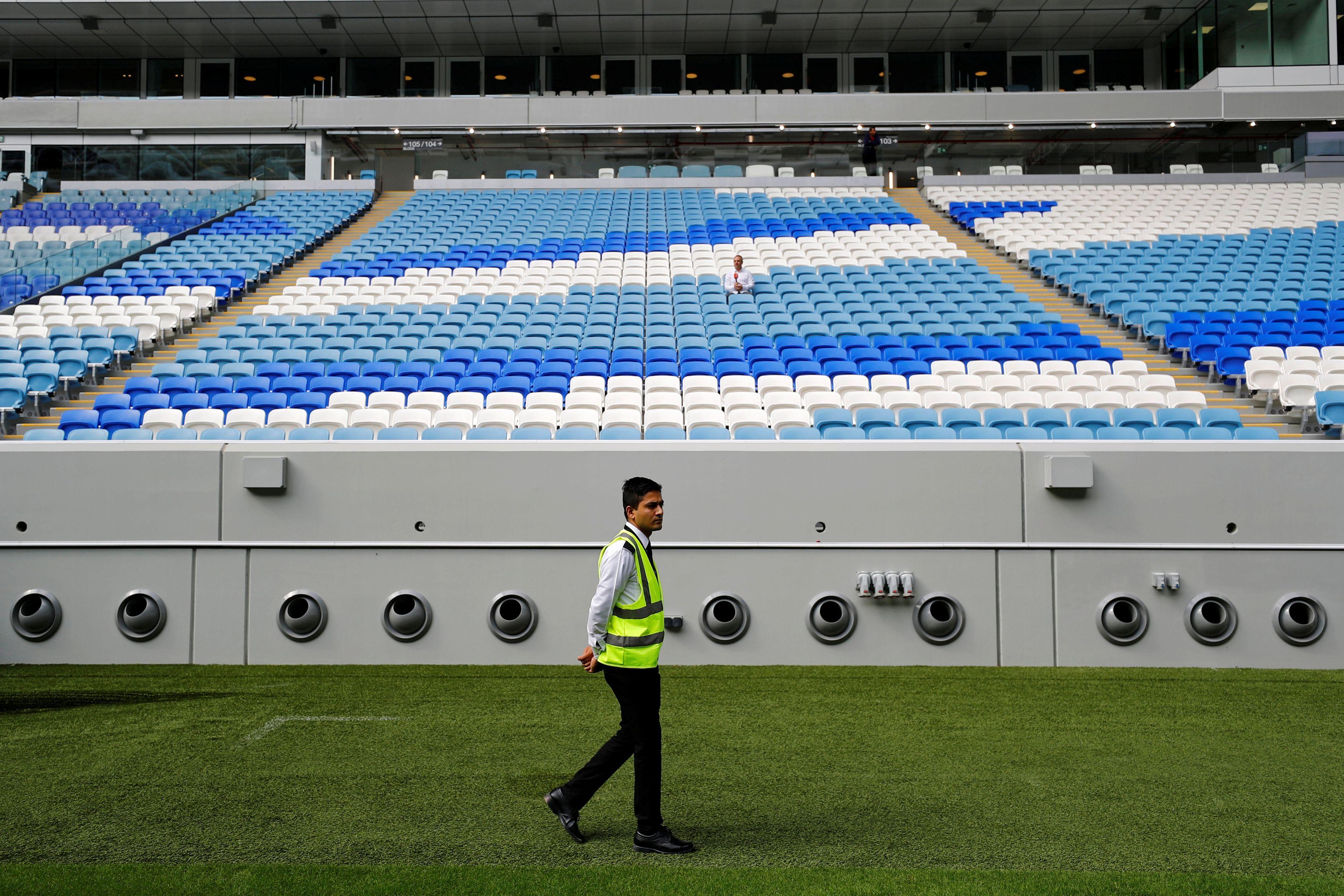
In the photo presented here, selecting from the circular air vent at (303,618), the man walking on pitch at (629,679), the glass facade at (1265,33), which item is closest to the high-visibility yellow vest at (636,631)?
the man walking on pitch at (629,679)

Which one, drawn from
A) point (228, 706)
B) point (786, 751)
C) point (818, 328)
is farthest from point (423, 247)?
point (786, 751)

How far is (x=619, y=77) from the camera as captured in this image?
2716 centimetres

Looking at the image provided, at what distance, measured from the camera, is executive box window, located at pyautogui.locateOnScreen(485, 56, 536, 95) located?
2717cm

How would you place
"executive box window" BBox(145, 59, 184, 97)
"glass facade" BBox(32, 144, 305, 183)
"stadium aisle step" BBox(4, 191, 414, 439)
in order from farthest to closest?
1. "executive box window" BBox(145, 59, 184, 97)
2. "glass facade" BBox(32, 144, 305, 183)
3. "stadium aisle step" BBox(4, 191, 414, 439)

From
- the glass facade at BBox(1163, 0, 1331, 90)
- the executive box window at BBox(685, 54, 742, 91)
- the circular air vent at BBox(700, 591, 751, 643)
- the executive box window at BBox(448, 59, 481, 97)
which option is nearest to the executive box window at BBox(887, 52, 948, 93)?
the executive box window at BBox(685, 54, 742, 91)

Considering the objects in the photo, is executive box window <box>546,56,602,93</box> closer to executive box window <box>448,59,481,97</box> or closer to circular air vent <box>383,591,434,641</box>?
executive box window <box>448,59,481,97</box>

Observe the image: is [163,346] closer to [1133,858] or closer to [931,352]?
[931,352]

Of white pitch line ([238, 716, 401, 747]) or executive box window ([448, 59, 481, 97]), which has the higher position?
executive box window ([448, 59, 481, 97])

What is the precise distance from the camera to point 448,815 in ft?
12.9

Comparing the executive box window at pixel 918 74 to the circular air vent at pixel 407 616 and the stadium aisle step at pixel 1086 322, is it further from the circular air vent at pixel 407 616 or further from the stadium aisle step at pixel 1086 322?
the circular air vent at pixel 407 616

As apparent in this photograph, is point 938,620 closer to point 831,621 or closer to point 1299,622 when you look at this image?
point 831,621

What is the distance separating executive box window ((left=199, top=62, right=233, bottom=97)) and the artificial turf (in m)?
25.1

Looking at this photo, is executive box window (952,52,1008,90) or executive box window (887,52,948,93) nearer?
executive box window (952,52,1008,90)

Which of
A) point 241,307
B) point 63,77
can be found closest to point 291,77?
point 63,77
